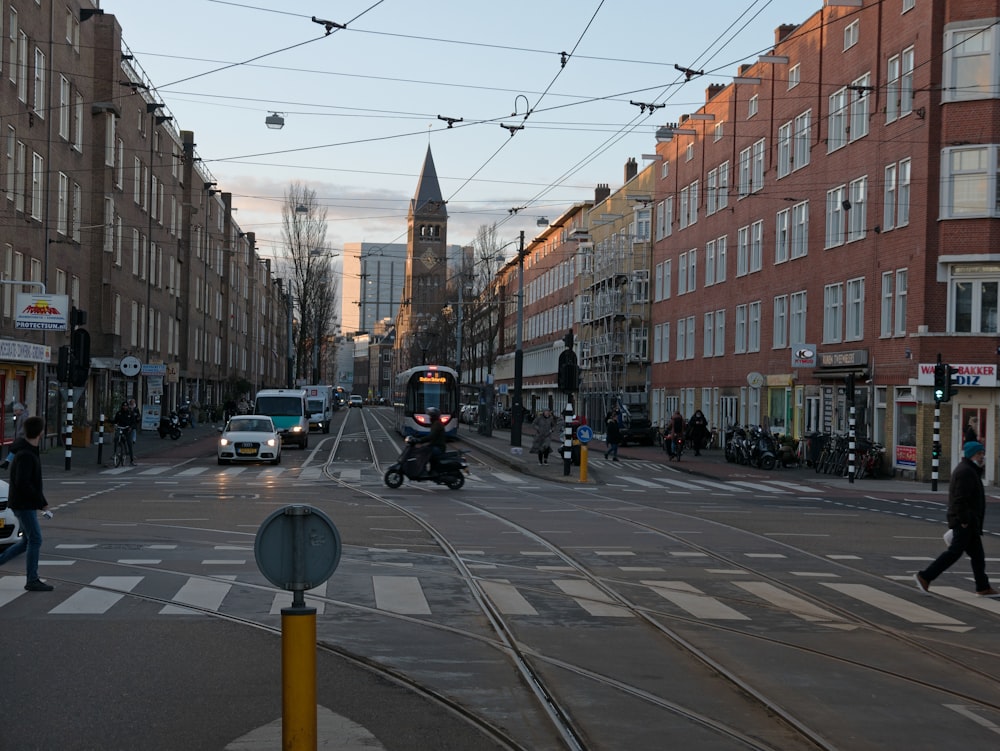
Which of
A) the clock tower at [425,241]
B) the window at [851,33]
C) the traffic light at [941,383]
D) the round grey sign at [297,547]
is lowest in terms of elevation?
the round grey sign at [297,547]

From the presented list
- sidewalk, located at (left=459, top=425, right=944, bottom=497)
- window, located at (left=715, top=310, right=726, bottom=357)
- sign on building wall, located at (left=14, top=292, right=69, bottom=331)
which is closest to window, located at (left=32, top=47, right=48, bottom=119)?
sign on building wall, located at (left=14, top=292, right=69, bottom=331)

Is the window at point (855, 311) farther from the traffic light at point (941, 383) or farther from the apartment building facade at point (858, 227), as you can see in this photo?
the traffic light at point (941, 383)

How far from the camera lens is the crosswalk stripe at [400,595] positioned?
11742 mm

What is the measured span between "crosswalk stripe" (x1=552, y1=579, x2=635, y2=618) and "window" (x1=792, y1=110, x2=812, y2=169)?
35559mm

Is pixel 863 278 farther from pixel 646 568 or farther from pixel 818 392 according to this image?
pixel 646 568

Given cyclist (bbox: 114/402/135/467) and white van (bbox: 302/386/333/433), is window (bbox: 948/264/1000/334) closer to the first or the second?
cyclist (bbox: 114/402/135/467)

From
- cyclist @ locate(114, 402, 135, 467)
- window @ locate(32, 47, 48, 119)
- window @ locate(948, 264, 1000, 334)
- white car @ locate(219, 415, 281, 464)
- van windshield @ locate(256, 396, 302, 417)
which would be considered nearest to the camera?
window @ locate(948, 264, 1000, 334)

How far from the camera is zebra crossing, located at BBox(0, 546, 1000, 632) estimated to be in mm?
11570

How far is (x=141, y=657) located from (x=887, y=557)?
440 inches

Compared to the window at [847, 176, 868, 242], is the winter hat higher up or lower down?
lower down

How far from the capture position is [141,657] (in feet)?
30.1

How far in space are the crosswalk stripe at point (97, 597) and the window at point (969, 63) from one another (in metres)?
29.5

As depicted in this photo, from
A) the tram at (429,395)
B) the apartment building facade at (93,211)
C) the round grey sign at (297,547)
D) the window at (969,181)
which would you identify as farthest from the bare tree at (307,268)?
the round grey sign at (297,547)

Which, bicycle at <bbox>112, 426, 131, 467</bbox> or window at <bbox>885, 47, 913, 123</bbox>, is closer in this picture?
bicycle at <bbox>112, 426, 131, 467</bbox>
